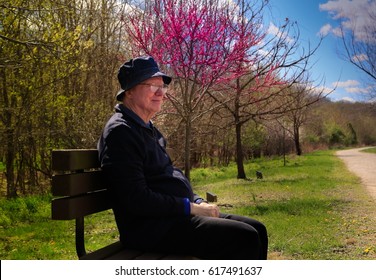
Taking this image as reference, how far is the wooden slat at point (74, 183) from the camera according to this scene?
2.23 metres

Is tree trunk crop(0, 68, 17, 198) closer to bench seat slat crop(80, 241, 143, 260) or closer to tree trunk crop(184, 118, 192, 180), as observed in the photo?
tree trunk crop(184, 118, 192, 180)

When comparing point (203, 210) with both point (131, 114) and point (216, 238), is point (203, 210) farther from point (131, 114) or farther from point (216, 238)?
point (131, 114)

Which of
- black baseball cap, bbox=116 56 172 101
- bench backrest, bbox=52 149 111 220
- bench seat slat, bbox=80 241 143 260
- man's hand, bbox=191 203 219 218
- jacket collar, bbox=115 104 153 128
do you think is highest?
black baseball cap, bbox=116 56 172 101

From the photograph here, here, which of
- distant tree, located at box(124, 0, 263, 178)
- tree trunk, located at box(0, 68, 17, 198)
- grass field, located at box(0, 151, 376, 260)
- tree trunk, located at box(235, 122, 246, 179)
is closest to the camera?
grass field, located at box(0, 151, 376, 260)

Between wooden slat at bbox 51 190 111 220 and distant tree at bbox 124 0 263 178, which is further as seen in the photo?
distant tree at bbox 124 0 263 178

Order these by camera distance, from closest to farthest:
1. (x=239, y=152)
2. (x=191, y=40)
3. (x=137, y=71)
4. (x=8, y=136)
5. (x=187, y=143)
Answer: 1. (x=137, y=71)
2. (x=191, y=40)
3. (x=187, y=143)
4. (x=8, y=136)
5. (x=239, y=152)

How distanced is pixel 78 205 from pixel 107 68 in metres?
8.68

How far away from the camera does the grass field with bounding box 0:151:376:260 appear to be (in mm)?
4551

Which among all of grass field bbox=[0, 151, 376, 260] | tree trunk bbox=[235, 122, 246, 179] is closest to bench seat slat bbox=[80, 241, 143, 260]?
grass field bbox=[0, 151, 376, 260]

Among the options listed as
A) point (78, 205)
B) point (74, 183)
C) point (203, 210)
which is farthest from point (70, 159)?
point (203, 210)

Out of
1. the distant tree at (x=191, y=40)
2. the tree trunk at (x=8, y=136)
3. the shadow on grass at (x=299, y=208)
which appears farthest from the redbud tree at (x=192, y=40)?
the tree trunk at (x=8, y=136)

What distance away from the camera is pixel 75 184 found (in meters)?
2.28

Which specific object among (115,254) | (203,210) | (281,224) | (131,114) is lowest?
(281,224)
